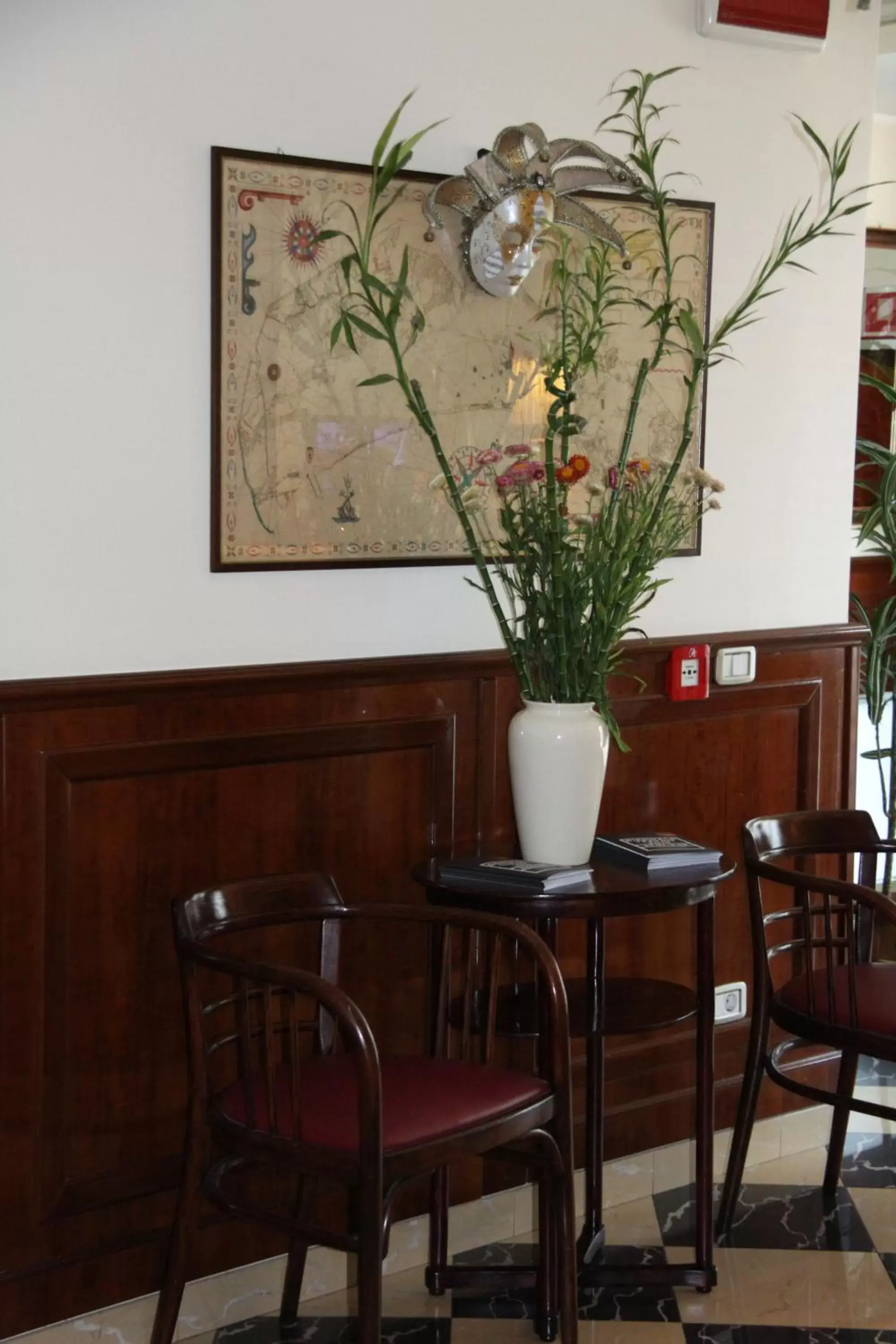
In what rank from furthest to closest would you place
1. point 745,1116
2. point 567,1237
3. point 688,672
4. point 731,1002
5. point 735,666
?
point 731,1002 < point 735,666 < point 688,672 < point 745,1116 < point 567,1237

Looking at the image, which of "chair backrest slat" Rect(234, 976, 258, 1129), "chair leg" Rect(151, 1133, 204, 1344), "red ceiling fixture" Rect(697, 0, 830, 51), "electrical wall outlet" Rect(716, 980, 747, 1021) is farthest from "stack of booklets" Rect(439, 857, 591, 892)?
"red ceiling fixture" Rect(697, 0, 830, 51)

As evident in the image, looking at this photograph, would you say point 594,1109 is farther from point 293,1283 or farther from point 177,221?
point 177,221

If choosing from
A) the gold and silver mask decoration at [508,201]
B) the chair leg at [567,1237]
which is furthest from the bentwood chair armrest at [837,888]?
the gold and silver mask decoration at [508,201]

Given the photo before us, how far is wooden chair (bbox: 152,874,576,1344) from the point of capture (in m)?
2.11

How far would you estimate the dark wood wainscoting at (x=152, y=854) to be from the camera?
2504 millimetres

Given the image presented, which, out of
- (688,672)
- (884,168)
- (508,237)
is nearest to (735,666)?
(688,672)

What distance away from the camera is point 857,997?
294 cm

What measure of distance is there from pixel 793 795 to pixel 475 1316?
141cm

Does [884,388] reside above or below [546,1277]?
above

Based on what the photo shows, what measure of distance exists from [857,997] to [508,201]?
5.49ft

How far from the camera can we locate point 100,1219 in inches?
103

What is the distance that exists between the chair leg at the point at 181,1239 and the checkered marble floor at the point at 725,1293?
18.8 inches

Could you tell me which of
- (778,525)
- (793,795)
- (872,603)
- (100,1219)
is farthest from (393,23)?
(872,603)

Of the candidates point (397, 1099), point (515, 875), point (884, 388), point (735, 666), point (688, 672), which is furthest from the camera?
point (884, 388)
